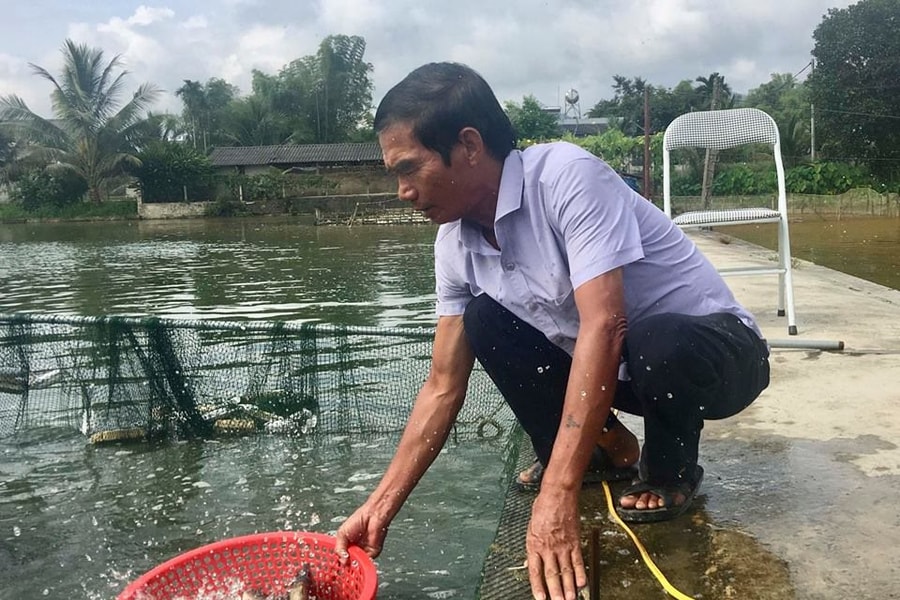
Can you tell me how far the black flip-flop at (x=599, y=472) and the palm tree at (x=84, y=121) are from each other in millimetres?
40191

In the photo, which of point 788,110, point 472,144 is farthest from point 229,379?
point 788,110

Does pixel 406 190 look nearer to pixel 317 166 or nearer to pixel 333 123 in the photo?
pixel 317 166

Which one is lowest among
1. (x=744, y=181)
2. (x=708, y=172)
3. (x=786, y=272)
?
(x=786, y=272)

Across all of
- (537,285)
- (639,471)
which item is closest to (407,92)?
(537,285)

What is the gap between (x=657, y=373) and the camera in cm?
175

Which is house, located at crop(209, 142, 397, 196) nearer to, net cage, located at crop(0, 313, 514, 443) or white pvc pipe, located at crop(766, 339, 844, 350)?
net cage, located at crop(0, 313, 514, 443)

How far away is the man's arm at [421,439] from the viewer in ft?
6.05

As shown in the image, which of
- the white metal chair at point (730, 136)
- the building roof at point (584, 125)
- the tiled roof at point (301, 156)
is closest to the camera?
the white metal chair at point (730, 136)

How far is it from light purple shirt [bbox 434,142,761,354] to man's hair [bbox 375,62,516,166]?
0.12 m

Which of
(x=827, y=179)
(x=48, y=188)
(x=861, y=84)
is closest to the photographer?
(x=861, y=84)

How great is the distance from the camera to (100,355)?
3658mm

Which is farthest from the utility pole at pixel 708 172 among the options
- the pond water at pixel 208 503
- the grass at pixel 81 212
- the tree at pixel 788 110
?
the grass at pixel 81 212

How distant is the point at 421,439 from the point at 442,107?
79 centimetres

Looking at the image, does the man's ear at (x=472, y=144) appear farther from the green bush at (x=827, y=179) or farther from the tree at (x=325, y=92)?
the tree at (x=325, y=92)
